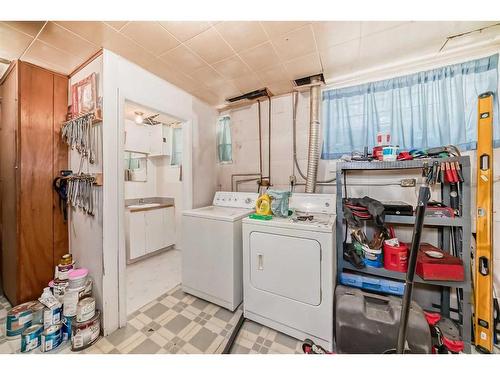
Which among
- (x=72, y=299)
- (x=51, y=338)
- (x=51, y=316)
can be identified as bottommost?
(x=51, y=338)

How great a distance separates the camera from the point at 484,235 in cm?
137

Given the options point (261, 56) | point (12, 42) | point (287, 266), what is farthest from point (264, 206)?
point (12, 42)

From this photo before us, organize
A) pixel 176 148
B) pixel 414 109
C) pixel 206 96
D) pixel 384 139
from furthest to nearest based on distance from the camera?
1. pixel 176 148
2. pixel 206 96
3. pixel 414 109
4. pixel 384 139

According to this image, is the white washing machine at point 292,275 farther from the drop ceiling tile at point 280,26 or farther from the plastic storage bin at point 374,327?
the drop ceiling tile at point 280,26

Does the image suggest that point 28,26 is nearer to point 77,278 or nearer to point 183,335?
point 77,278

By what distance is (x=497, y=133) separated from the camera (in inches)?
58.4

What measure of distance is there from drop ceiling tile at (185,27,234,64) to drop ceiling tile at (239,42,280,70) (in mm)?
154

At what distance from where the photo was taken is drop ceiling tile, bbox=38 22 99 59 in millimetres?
1350

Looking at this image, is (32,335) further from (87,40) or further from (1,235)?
(87,40)

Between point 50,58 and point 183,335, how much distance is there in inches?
108

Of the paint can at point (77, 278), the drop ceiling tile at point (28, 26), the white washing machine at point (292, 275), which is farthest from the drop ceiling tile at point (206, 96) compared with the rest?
the paint can at point (77, 278)

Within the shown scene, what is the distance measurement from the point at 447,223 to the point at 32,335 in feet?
10.8

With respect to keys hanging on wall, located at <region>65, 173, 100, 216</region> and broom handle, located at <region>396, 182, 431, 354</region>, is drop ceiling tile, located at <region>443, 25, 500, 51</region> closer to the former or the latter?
broom handle, located at <region>396, 182, 431, 354</region>
